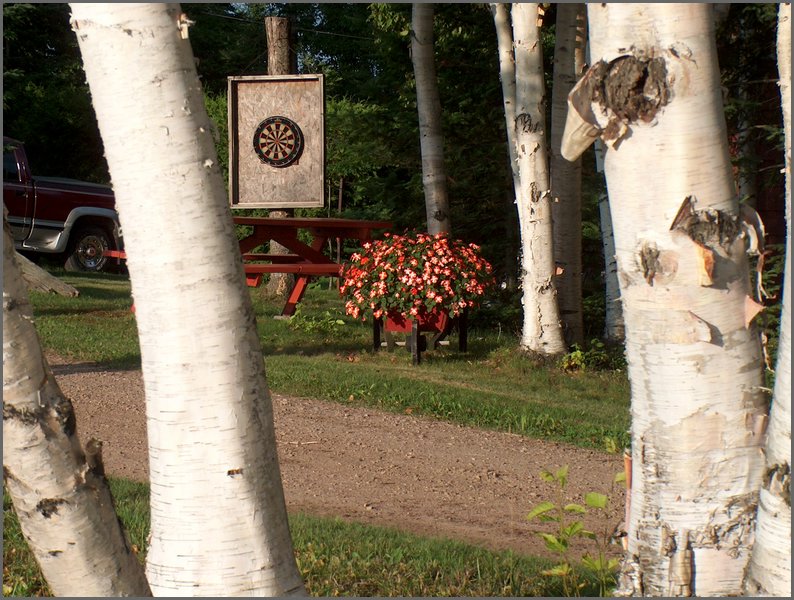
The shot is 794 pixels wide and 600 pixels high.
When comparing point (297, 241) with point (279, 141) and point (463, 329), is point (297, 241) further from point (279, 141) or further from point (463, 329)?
point (463, 329)

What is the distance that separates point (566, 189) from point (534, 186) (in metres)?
0.90

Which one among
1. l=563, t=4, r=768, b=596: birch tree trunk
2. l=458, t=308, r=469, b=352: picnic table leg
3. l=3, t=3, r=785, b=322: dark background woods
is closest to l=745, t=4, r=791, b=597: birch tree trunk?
l=563, t=4, r=768, b=596: birch tree trunk

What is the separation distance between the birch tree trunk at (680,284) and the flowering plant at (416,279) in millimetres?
7124

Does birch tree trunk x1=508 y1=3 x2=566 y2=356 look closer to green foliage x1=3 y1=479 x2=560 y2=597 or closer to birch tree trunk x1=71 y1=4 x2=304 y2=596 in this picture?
green foliage x1=3 y1=479 x2=560 y2=597

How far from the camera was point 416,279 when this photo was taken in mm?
9766

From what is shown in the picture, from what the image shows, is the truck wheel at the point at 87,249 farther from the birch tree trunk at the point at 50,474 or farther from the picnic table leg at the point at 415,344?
the birch tree trunk at the point at 50,474

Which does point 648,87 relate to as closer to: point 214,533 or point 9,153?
point 214,533

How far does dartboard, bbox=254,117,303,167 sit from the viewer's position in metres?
13.1

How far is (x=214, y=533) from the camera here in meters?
2.40

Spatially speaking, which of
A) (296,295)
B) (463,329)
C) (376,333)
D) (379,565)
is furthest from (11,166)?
(379,565)

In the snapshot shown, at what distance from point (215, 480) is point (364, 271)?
25.8 ft

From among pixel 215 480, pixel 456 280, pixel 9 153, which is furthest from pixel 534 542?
pixel 9 153

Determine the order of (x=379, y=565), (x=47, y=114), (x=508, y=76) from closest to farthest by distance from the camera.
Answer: (x=379, y=565)
(x=508, y=76)
(x=47, y=114)

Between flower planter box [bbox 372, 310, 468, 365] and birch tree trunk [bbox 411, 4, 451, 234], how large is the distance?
5.94 ft
